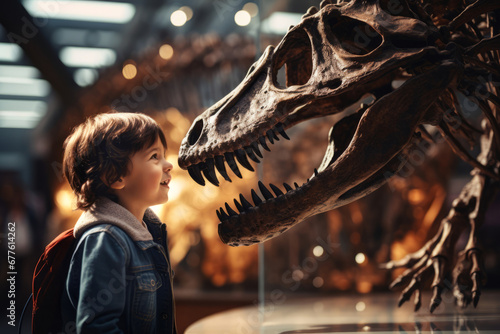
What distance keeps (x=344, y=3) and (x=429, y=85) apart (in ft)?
1.12

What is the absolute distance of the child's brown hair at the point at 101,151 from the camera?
1.10 m

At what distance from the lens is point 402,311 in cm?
200

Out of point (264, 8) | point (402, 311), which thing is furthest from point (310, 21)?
point (264, 8)

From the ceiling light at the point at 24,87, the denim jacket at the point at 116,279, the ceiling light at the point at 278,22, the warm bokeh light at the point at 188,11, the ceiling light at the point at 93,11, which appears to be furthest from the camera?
the warm bokeh light at the point at 188,11

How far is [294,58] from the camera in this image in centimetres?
139

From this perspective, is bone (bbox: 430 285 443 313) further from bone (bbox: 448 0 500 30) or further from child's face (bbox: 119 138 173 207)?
child's face (bbox: 119 138 173 207)

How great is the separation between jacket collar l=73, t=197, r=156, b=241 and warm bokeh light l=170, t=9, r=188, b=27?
12.4ft

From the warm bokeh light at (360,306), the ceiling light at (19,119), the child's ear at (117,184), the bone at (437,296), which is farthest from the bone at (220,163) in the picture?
the ceiling light at (19,119)

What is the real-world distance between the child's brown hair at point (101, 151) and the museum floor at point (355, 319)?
0.69 m

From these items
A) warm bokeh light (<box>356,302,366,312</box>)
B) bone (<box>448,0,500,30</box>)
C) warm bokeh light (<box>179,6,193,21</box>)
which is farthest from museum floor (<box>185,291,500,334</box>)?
warm bokeh light (<box>179,6,193,21</box>)

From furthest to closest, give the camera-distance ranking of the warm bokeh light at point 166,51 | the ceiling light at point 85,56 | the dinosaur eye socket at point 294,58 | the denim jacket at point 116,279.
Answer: the warm bokeh light at point 166,51 → the ceiling light at point 85,56 → the dinosaur eye socket at point 294,58 → the denim jacket at point 116,279

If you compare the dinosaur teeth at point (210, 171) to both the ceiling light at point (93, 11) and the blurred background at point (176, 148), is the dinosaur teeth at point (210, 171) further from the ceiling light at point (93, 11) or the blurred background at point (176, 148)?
the ceiling light at point (93, 11)

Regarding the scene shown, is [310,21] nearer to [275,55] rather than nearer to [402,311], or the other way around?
[275,55]

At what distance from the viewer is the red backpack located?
1.03m
